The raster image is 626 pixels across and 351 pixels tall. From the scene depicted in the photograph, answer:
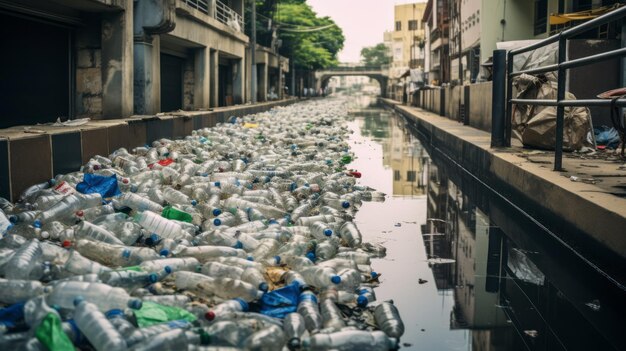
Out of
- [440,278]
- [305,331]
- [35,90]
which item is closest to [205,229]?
[440,278]

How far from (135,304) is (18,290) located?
2.57 feet

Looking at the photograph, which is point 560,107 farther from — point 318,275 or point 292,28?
point 292,28

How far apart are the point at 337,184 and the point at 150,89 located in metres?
8.50

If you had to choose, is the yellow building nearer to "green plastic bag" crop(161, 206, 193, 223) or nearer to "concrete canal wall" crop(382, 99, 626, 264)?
"concrete canal wall" crop(382, 99, 626, 264)

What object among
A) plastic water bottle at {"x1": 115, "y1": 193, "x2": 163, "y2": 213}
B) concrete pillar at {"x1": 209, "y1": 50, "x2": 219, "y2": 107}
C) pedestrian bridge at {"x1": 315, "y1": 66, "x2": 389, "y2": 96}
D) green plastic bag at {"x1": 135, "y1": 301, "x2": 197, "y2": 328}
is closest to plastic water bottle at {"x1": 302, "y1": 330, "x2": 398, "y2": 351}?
green plastic bag at {"x1": 135, "y1": 301, "x2": 197, "y2": 328}

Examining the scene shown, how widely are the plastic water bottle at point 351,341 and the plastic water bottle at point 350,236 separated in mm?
2097

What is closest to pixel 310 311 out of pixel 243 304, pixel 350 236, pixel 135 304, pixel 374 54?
pixel 243 304

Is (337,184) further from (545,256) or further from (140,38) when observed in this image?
(140,38)

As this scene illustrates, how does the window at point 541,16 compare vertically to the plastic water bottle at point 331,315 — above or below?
above

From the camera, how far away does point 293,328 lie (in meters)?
3.23

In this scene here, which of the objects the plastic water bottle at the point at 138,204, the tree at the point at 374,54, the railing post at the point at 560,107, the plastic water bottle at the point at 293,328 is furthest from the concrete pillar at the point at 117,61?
the tree at the point at 374,54

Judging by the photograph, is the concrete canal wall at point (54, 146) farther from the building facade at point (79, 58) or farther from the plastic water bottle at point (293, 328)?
the plastic water bottle at point (293, 328)

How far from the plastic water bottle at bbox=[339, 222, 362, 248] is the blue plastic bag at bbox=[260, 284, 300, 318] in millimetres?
1682

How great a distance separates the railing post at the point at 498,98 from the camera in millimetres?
9375
